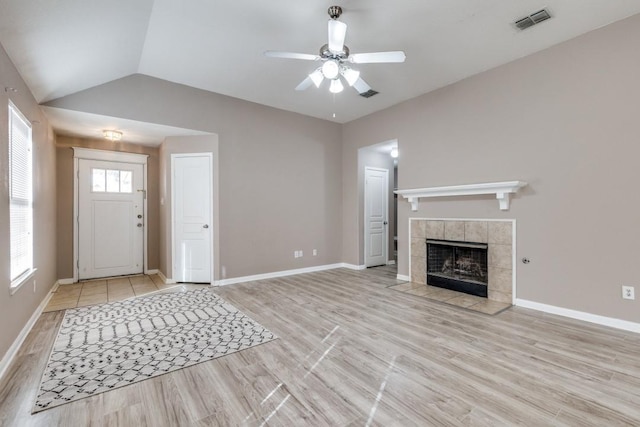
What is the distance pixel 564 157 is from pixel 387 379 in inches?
128

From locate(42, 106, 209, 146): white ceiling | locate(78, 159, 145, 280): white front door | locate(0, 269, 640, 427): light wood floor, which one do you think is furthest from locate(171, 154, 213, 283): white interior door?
locate(0, 269, 640, 427): light wood floor

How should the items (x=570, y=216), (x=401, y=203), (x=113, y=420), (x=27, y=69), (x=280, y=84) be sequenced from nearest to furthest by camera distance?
(x=113, y=420) < (x=27, y=69) < (x=570, y=216) < (x=280, y=84) < (x=401, y=203)

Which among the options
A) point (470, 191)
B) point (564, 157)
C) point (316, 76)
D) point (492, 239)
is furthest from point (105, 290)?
point (564, 157)

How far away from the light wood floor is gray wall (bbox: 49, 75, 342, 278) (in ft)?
7.18

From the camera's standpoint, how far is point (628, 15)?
9.81 ft

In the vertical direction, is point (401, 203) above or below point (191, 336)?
above

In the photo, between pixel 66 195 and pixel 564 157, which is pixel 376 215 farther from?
pixel 66 195

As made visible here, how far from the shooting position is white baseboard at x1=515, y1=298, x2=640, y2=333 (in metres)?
3.01

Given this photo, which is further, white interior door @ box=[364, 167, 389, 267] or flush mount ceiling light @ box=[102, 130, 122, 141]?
white interior door @ box=[364, 167, 389, 267]

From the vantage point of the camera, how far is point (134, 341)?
9.23ft

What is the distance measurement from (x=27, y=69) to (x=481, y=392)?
15.5ft

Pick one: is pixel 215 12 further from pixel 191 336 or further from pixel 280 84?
pixel 191 336

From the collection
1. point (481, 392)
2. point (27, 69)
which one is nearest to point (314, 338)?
point (481, 392)

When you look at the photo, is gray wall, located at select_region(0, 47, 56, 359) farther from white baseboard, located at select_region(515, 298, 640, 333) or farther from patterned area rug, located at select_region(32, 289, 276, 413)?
white baseboard, located at select_region(515, 298, 640, 333)
